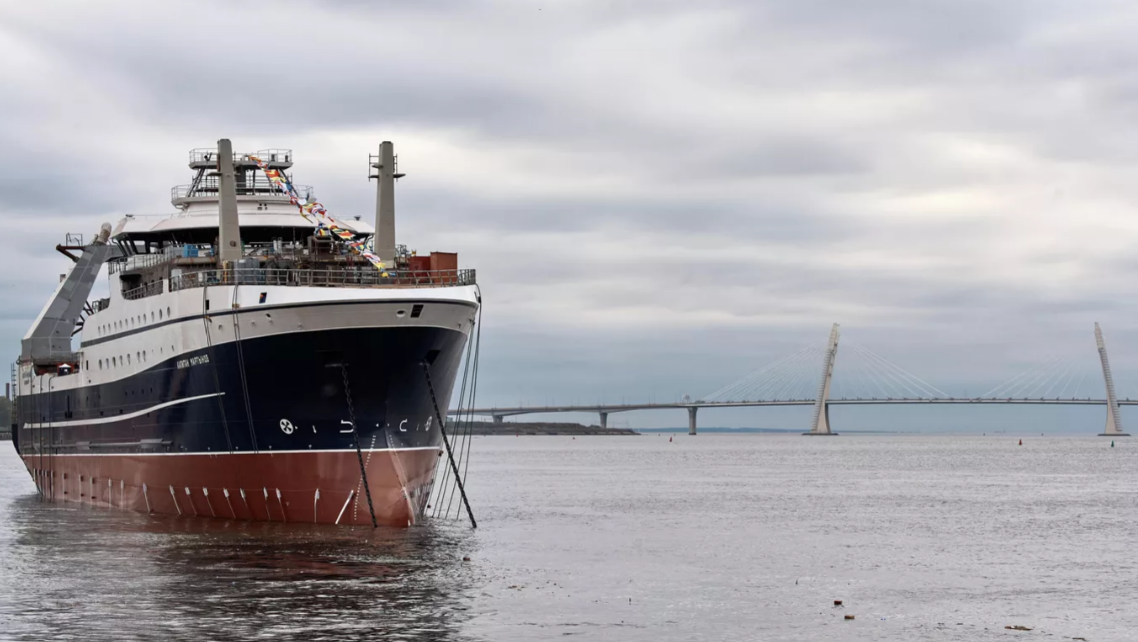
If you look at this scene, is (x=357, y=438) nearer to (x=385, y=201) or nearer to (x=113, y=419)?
(x=385, y=201)

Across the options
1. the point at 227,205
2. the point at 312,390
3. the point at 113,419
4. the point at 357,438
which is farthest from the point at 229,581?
→ the point at 113,419

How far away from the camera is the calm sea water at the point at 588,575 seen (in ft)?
82.6

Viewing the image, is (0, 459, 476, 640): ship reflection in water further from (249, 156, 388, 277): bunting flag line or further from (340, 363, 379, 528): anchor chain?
(249, 156, 388, 277): bunting flag line

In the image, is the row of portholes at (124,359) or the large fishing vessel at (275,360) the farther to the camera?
the row of portholes at (124,359)

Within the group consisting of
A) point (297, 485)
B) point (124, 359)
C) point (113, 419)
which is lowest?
point (297, 485)

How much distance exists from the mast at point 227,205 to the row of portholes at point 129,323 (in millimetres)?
2873

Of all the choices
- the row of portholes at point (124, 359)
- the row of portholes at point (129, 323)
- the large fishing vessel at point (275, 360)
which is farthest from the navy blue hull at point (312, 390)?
Answer: the row of portholes at point (124, 359)

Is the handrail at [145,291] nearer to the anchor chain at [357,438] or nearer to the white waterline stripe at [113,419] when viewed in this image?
the white waterline stripe at [113,419]

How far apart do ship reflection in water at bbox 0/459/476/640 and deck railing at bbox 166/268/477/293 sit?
746 centimetres

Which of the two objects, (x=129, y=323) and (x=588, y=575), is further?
(x=129, y=323)

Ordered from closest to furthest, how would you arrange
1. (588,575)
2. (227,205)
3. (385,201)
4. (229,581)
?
1. (229,581)
2. (588,575)
3. (227,205)
4. (385,201)

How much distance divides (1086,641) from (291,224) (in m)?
32.1

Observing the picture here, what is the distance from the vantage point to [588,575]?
3309cm

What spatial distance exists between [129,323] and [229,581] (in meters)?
19.1
